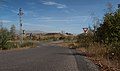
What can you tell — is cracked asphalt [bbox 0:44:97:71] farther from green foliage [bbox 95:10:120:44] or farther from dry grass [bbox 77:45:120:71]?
green foliage [bbox 95:10:120:44]

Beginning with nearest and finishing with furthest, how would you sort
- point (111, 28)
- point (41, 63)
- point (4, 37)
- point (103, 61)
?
point (41, 63), point (103, 61), point (111, 28), point (4, 37)

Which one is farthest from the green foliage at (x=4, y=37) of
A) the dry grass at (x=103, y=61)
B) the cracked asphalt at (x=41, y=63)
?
the dry grass at (x=103, y=61)

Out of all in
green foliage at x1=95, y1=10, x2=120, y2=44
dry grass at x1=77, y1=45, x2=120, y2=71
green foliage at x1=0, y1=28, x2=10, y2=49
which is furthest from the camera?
green foliage at x1=0, y1=28, x2=10, y2=49

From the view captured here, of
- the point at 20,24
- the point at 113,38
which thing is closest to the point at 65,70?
the point at 113,38

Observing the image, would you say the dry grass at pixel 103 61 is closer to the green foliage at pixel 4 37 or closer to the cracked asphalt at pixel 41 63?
the cracked asphalt at pixel 41 63

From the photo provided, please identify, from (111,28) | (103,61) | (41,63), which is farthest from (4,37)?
(103,61)

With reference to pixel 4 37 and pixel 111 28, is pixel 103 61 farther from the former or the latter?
pixel 4 37

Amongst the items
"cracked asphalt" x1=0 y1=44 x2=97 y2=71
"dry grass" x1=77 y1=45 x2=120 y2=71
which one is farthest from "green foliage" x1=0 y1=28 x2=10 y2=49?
"dry grass" x1=77 y1=45 x2=120 y2=71

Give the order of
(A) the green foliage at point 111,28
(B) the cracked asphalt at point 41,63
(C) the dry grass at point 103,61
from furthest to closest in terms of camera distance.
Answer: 1. (A) the green foliage at point 111,28
2. (C) the dry grass at point 103,61
3. (B) the cracked asphalt at point 41,63

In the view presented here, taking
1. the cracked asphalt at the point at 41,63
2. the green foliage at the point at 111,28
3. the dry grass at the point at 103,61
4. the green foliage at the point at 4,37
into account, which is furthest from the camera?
the green foliage at the point at 4,37

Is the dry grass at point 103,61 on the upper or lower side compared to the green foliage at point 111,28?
lower

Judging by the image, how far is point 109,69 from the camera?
549 inches

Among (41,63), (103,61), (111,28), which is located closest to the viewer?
(41,63)

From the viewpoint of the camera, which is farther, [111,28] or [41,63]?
[111,28]
